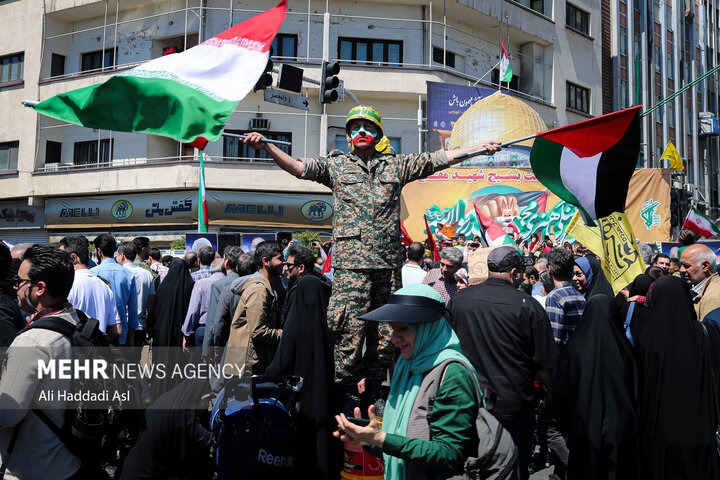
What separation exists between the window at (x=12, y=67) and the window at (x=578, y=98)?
81.8 ft

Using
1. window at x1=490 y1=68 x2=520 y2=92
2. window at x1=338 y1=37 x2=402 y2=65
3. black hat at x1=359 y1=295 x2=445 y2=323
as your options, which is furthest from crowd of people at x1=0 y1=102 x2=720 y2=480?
window at x1=490 y1=68 x2=520 y2=92

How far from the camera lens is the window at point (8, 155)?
2795cm

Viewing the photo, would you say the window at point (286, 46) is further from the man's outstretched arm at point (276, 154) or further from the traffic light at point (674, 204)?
the man's outstretched arm at point (276, 154)

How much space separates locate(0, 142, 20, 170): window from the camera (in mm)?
27953

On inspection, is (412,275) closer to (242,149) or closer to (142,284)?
(142,284)

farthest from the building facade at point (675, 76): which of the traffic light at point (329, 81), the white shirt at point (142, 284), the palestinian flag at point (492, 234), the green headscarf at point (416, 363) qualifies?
the green headscarf at point (416, 363)

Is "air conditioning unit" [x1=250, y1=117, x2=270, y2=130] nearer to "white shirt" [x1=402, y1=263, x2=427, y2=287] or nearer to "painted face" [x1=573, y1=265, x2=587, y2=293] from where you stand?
"white shirt" [x1=402, y1=263, x2=427, y2=287]

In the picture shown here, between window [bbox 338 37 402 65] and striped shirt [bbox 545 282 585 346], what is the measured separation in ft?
70.3

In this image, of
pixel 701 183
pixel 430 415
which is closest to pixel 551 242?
pixel 430 415

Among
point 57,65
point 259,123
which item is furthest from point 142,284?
point 57,65

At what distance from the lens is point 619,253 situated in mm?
6539

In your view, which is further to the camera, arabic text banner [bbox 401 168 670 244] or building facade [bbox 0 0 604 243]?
building facade [bbox 0 0 604 243]

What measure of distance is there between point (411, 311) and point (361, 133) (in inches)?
80.7

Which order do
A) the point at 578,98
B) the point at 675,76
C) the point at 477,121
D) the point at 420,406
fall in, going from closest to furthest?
the point at 420,406 < the point at 477,121 < the point at 578,98 < the point at 675,76
